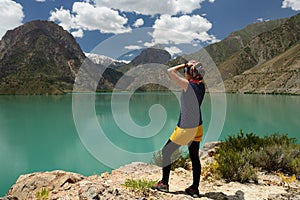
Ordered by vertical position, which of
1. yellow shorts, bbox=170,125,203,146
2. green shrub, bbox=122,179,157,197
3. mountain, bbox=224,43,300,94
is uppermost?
mountain, bbox=224,43,300,94

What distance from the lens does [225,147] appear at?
7.35m

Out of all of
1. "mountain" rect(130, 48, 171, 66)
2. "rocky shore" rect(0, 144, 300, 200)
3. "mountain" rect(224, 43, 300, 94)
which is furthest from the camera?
"mountain" rect(224, 43, 300, 94)

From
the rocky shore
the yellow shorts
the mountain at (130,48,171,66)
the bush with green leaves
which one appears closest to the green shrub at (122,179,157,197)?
the rocky shore

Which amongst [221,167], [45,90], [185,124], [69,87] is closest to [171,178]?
[221,167]

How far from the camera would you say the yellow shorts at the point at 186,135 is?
3705 mm

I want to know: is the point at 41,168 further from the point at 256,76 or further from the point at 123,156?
the point at 256,76

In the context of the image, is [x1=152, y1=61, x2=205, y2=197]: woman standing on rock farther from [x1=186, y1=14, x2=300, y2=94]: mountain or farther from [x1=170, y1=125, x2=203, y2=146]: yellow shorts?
[x1=186, y1=14, x2=300, y2=94]: mountain

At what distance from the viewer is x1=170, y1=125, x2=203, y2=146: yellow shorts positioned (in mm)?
3705

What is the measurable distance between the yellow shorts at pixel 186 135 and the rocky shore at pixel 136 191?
82 centimetres

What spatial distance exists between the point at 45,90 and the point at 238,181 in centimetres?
14723

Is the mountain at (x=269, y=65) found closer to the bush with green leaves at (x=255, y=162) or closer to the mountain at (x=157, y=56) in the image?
the mountain at (x=157, y=56)

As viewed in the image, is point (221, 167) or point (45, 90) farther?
point (45, 90)

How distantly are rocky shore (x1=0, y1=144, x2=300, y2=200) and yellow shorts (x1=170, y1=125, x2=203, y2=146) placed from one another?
819 mm

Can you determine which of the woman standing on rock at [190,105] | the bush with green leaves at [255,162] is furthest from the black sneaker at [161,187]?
the bush with green leaves at [255,162]
